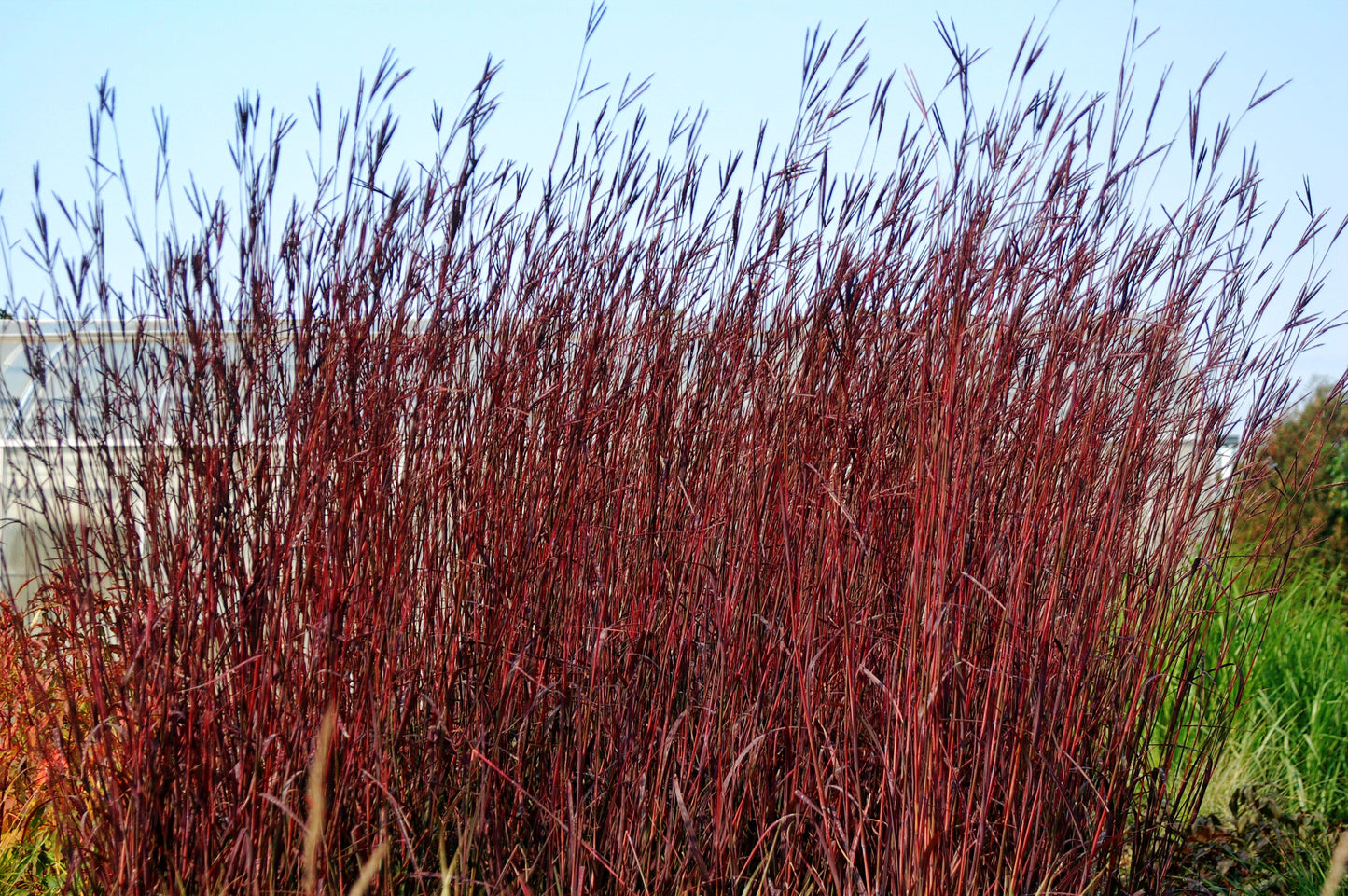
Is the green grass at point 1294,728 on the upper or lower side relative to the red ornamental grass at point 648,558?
lower

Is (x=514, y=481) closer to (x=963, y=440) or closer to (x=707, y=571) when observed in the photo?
(x=707, y=571)

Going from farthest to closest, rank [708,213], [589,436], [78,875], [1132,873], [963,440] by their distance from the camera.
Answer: [708,213]
[1132,873]
[589,436]
[78,875]
[963,440]

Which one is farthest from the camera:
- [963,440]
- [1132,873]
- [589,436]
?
[1132,873]

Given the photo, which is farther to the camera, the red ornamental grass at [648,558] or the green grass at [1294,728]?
the green grass at [1294,728]

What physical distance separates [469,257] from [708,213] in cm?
54

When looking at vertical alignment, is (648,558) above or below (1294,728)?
above

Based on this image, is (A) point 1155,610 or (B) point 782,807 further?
(A) point 1155,610

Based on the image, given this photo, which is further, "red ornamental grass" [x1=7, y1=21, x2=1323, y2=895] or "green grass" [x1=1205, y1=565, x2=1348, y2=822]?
"green grass" [x1=1205, y1=565, x2=1348, y2=822]

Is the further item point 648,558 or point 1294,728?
point 1294,728

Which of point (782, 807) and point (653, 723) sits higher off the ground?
point (653, 723)

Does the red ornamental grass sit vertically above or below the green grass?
above

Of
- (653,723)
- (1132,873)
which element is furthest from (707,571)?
(1132,873)

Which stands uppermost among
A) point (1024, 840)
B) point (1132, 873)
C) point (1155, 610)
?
point (1155, 610)

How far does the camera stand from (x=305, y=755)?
5.22 ft
